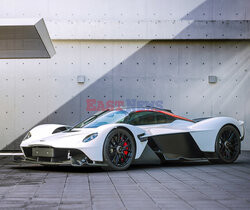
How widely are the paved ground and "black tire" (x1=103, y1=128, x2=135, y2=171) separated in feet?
0.64

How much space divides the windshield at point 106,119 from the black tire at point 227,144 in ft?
6.71

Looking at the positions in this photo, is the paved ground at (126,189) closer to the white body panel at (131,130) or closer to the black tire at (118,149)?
the black tire at (118,149)

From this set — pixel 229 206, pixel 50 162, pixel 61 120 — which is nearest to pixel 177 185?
pixel 229 206

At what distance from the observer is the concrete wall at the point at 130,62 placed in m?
14.0

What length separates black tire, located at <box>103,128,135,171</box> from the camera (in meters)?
7.43

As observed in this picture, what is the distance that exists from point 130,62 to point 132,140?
6825mm

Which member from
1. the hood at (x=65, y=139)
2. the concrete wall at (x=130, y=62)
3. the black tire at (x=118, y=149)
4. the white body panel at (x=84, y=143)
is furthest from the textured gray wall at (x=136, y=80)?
the black tire at (x=118, y=149)

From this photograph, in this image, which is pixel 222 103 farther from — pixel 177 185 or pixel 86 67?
pixel 177 185

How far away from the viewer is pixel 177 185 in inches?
229

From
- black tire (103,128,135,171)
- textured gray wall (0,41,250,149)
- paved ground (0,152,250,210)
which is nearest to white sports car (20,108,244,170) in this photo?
black tire (103,128,135,171)

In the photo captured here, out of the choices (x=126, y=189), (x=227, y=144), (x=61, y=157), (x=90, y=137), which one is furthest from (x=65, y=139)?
(x=227, y=144)

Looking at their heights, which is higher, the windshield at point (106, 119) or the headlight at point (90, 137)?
the windshield at point (106, 119)

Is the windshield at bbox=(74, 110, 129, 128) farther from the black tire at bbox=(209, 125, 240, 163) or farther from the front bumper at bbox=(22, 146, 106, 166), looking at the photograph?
the black tire at bbox=(209, 125, 240, 163)

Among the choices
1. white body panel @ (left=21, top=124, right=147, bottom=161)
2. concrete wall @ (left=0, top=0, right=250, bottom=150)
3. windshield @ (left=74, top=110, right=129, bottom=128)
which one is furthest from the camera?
concrete wall @ (left=0, top=0, right=250, bottom=150)
